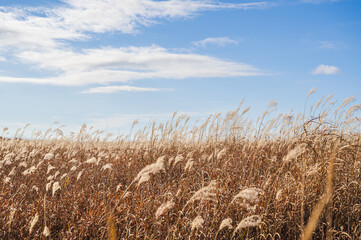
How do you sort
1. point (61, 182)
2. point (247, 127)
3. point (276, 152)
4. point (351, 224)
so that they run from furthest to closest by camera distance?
point (247, 127)
point (276, 152)
point (61, 182)
point (351, 224)

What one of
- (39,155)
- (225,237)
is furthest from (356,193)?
(39,155)

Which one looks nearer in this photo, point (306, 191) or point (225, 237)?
point (225, 237)

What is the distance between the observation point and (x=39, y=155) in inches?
347

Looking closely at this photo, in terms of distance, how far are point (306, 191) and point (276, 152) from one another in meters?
2.58

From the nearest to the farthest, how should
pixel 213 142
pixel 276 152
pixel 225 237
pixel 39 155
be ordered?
1. pixel 225 237
2. pixel 276 152
3. pixel 213 142
4. pixel 39 155

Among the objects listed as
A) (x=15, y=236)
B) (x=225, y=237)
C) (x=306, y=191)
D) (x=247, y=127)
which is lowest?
(x=15, y=236)

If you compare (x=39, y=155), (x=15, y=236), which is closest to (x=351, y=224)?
(x=15, y=236)

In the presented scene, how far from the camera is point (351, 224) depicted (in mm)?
3416

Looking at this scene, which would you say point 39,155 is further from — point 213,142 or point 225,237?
point 225,237

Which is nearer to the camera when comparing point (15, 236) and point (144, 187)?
point (15, 236)

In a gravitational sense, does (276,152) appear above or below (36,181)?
above

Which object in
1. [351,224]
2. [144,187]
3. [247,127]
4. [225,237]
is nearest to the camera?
[225,237]

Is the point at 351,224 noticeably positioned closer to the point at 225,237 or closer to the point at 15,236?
the point at 225,237

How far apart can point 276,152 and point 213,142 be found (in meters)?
1.82
